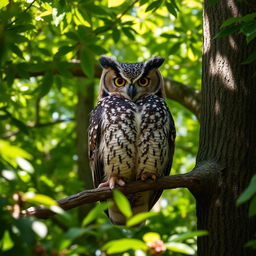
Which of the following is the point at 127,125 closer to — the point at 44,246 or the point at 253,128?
the point at 253,128

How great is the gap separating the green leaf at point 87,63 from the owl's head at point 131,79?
0.61 m

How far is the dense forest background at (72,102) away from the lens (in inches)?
57.0

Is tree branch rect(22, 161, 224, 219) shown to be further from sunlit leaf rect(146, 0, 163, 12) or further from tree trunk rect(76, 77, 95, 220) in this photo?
tree trunk rect(76, 77, 95, 220)

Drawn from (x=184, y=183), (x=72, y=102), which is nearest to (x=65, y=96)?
(x=72, y=102)

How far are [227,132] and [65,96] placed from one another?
14.7 feet

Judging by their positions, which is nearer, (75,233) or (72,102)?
Answer: (75,233)

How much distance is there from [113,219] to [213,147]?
1.16 metres

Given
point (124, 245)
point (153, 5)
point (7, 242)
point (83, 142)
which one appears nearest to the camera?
point (124, 245)

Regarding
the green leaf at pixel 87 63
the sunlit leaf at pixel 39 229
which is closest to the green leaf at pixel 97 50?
the green leaf at pixel 87 63

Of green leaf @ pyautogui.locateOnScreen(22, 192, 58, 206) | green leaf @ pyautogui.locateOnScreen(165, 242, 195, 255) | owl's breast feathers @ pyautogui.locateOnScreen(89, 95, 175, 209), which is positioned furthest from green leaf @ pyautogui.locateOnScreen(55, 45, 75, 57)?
green leaf @ pyautogui.locateOnScreen(165, 242, 195, 255)

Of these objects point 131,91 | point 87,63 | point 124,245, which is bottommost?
point 124,245

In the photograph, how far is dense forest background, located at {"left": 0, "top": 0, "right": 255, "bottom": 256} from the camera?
145 cm

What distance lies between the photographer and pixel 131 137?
3129mm

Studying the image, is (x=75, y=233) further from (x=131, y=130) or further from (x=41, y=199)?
(x=131, y=130)
